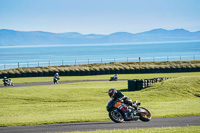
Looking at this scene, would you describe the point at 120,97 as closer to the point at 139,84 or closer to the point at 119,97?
the point at 119,97

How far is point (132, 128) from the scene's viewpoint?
15.3 metres

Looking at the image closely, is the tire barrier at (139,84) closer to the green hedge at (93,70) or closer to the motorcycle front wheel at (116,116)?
the motorcycle front wheel at (116,116)

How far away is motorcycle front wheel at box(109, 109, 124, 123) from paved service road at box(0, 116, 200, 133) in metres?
0.23

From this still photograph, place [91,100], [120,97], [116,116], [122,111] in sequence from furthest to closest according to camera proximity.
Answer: [91,100] → [116,116] → [122,111] → [120,97]

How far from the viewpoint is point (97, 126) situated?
53.8 feet

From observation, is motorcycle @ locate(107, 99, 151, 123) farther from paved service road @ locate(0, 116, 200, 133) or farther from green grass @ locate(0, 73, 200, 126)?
green grass @ locate(0, 73, 200, 126)

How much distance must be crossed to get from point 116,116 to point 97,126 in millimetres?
1009

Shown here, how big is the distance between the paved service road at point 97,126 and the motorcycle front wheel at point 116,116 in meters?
0.23

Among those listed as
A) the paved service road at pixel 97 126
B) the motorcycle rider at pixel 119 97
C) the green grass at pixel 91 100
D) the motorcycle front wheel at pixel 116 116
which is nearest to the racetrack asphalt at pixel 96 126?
the paved service road at pixel 97 126

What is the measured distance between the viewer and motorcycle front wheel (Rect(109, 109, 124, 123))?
1593cm

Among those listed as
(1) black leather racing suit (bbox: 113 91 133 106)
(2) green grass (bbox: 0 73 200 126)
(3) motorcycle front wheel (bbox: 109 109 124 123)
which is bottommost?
(2) green grass (bbox: 0 73 200 126)

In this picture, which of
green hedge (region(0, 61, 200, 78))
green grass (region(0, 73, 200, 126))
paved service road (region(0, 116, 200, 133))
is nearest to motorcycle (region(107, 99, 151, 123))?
paved service road (region(0, 116, 200, 133))

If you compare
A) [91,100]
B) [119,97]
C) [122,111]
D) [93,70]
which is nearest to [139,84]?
[91,100]

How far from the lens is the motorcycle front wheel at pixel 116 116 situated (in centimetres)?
1593
